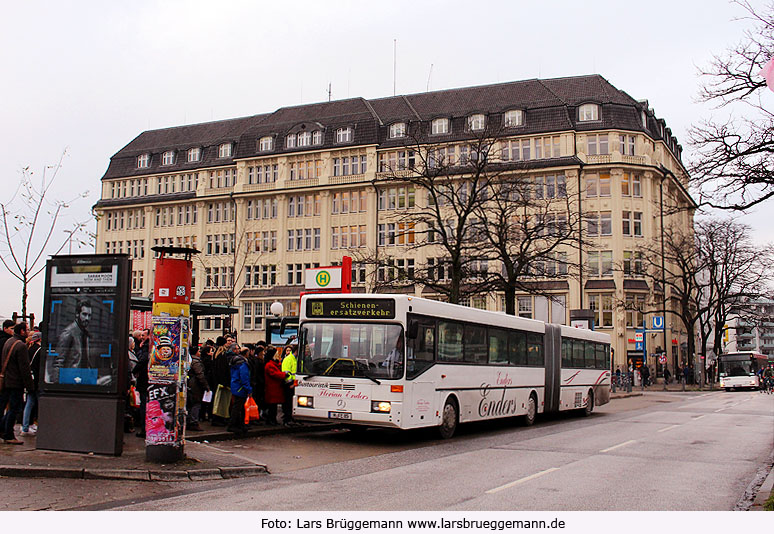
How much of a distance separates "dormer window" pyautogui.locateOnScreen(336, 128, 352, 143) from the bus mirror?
182 ft

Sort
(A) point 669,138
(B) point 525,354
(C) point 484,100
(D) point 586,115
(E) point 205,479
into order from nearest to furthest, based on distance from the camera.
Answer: (E) point 205,479 < (B) point 525,354 < (D) point 586,115 < (C) point 484,100 < (A) point 669,138

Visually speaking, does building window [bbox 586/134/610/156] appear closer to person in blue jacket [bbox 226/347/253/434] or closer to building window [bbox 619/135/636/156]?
building window [bbox 619/135/636/156]

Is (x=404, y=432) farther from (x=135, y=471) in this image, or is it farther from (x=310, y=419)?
(x=135, y=471)

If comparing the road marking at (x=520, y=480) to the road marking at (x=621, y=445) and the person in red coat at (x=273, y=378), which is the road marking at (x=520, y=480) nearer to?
the road marking at (x=621, y=445)

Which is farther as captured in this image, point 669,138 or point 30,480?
point 669,138

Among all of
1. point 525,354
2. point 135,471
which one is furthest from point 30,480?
point 525,354

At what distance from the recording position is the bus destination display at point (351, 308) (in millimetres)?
15555

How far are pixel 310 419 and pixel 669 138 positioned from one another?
67932 mm

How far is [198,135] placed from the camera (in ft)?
267

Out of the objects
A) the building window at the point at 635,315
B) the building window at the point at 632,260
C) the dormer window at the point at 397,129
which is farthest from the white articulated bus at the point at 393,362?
the dormer window at the point at 397,129

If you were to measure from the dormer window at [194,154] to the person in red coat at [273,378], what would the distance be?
63.1 m

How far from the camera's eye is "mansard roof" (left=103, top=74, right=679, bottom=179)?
63.4m

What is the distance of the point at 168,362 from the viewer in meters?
11.5

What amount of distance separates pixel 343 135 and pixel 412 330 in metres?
56.3
